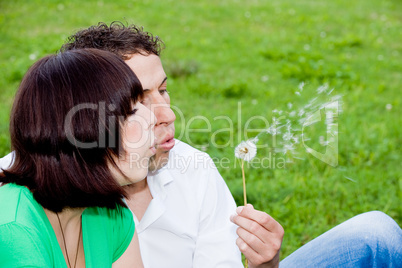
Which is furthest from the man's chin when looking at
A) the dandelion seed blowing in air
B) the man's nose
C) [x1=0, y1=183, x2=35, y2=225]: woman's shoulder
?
the dandelion seed blowing in air

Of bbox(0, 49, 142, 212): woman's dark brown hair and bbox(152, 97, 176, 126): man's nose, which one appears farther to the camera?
bbox(152, 97, 176, 126): man's nose

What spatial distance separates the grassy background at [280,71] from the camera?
3441 millimetres

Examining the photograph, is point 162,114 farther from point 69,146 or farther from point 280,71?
point 280,71

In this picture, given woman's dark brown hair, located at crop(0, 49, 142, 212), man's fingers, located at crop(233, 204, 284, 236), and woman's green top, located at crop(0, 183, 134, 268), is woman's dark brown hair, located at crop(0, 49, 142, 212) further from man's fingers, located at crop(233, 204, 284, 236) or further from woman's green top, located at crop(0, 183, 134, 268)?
man's fingers, located at crop(233, 204, 284, 236)

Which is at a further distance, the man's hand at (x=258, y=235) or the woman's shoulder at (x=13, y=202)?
the man's hand at (x=258, y=235)

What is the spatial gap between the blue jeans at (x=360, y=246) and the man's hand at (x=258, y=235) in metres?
0.37

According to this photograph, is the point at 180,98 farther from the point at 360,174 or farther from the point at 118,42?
the point at 118,42

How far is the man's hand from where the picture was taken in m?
1.63

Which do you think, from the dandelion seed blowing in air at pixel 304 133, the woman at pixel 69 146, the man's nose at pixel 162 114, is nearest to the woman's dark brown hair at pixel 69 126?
the woman at pixel 69 146

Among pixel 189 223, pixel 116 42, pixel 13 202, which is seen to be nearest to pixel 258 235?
pixel 189 223

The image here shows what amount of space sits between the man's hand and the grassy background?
1.33 metres

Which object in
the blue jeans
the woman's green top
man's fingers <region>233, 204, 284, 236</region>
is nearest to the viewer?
the woman's green top

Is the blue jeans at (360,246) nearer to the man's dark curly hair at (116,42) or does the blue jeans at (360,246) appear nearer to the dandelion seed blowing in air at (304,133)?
the man's dark curly hair at (116,42)

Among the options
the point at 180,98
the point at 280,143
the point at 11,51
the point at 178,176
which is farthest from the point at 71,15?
the point at 178,176
